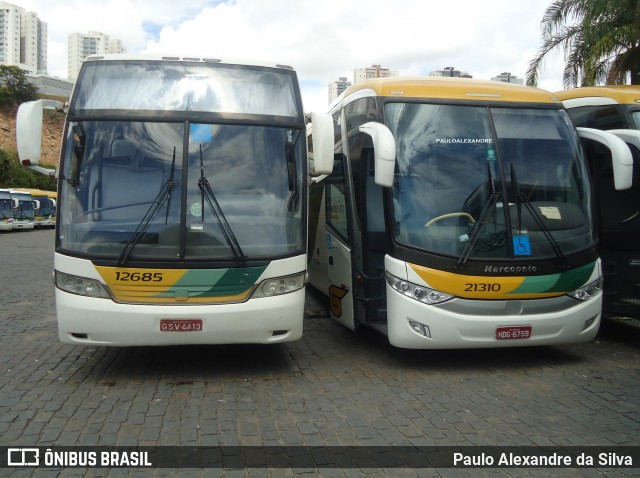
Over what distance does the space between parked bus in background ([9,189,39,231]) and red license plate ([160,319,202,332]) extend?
1520 inches

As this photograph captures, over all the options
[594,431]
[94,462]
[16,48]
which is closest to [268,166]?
[94,462]

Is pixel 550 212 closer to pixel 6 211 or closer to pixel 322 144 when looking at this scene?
pixel 322 144

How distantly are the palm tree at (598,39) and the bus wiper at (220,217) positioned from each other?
43.4ft

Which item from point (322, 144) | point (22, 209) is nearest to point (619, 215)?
point (322, 144)

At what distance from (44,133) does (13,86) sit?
20.6 ft

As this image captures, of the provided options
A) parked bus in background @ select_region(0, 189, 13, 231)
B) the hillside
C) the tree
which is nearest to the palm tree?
parked bus in background @ select_region(0, 189, 13, 231)

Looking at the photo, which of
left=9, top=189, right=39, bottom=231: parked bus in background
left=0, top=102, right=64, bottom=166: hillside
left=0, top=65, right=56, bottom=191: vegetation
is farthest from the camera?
left=0, top=102, right=64, bottom=166: hillside

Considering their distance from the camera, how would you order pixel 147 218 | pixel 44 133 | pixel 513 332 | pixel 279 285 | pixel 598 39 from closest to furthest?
pixel 147 218, pixel 279 285, pixel 513 332, pixel 598 39, pixel 44 133

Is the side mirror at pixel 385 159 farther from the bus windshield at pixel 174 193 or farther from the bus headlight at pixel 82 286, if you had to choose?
the bus headlight at pixel 82 286

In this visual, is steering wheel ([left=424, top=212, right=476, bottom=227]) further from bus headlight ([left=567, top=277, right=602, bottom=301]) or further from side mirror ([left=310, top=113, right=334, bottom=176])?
bus headlight ([left=567, top=277, right=602, bottom=301])

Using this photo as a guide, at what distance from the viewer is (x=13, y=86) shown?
7075 centimetres

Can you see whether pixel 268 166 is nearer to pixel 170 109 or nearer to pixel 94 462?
pixel 170 109

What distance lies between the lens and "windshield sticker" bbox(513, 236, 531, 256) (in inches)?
245

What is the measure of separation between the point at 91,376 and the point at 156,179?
6.75 ft
